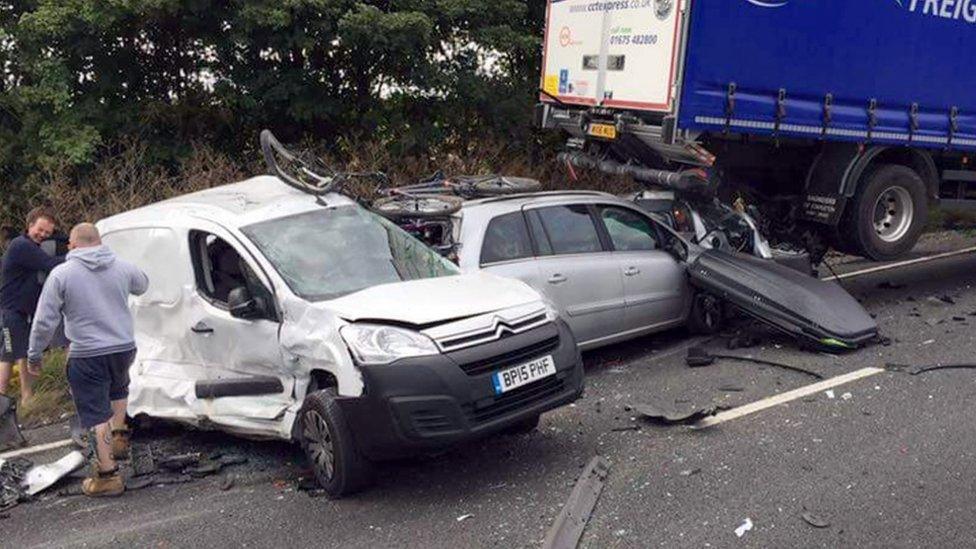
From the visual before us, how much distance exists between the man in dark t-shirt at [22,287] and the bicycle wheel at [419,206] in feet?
8.48

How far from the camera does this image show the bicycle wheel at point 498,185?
25.5ft

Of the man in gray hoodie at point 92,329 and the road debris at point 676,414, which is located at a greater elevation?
the man in gray hoodie at point 92,329

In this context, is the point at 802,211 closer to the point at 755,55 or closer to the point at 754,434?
the point at 755,55

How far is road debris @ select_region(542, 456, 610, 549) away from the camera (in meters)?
4.47

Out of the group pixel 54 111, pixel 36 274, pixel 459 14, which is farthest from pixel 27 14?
pixel 459 14

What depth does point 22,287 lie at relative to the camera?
734cm

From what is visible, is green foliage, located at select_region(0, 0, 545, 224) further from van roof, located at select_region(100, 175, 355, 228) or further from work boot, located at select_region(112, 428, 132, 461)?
work boot, located at select_region(112, 428, 132, 461)

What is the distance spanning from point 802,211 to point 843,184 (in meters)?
0.56

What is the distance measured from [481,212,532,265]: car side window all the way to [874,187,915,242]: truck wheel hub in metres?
4.75

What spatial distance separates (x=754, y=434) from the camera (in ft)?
19.1

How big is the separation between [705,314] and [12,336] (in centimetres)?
577

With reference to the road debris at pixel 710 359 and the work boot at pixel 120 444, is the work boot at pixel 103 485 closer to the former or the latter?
the work boot at pixel 120 444

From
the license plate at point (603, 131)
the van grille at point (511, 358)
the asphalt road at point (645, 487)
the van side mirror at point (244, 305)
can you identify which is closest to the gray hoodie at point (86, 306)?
the van side mirror at point (244, 305)

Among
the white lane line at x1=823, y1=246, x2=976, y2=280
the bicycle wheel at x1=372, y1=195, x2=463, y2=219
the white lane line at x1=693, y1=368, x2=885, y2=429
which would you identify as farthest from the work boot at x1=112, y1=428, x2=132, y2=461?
the white lane line at x1=823, y1=246, x2=976, y2=280
